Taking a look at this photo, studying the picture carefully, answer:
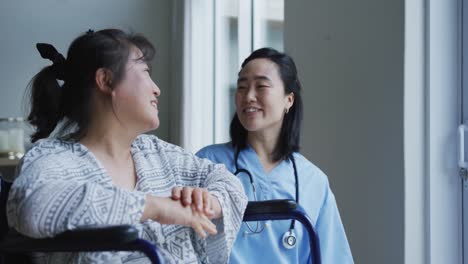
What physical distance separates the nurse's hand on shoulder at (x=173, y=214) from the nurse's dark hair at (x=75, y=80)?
0.30 meters

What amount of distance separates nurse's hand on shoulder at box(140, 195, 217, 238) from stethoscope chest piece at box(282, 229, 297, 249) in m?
0.36

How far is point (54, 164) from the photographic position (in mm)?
1073

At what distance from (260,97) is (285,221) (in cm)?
37

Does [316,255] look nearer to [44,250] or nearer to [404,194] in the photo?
[404,194]

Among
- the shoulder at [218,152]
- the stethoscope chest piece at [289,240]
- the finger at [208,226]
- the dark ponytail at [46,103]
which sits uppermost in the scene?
the dark ponytail at [46,103]

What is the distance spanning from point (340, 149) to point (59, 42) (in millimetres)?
2241

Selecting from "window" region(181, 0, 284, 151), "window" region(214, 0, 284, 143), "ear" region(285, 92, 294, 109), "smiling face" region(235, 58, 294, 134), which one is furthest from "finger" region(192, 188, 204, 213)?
"window" region(181, 0, 284, 151)

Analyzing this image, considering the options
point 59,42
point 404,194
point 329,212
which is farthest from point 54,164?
point 59,42

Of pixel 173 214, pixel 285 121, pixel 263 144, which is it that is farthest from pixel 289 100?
pixel 173 214

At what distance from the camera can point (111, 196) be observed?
1.00 m

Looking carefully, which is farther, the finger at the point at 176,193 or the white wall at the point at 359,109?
the white wall at the point at 359,109

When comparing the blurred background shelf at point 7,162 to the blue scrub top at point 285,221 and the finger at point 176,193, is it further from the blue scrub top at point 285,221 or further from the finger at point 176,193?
the finger at point 176,193

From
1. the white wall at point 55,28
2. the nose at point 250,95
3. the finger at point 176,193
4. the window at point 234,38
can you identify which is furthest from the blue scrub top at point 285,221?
the white wall at point 55,28

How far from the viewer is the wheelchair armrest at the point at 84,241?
0.87 meters
